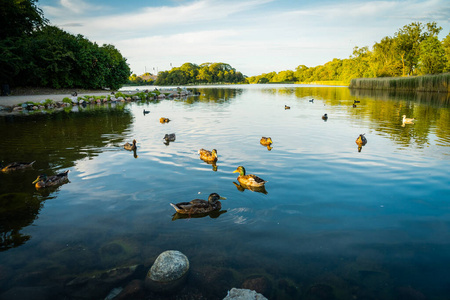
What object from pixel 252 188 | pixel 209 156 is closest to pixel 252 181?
pixel 252 188

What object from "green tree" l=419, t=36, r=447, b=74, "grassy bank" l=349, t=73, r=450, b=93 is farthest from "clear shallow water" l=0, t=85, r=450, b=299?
"green tree" l=419, t=36, r=447, b=74

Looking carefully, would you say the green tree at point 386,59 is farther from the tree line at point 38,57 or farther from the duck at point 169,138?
the duck at point 169,138

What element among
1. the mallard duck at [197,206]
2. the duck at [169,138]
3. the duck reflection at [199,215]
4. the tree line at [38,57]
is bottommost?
the duck reflection at [199,215]

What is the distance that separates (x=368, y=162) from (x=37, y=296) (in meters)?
12.1

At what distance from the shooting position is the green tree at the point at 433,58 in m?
71.8

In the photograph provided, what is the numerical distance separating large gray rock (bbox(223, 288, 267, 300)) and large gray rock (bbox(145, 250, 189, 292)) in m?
1.04

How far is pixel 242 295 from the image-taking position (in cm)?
462

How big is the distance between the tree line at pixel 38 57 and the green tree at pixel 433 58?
7922cm

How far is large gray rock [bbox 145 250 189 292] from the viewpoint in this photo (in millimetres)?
5137

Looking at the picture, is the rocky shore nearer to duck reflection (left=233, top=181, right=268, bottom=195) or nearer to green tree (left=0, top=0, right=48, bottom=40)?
green tree (left=0, top=0, right=48, bottom=40)

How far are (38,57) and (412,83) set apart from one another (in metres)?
72.7

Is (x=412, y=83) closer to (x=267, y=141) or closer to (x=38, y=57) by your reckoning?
(x=267, y=141)

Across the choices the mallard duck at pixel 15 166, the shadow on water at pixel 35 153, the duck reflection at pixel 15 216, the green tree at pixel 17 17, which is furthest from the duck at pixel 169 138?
the green tree at pixel 17 17

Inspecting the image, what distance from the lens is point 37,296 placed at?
192 inches
